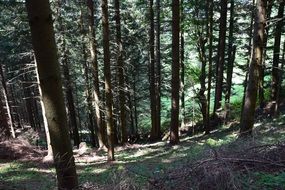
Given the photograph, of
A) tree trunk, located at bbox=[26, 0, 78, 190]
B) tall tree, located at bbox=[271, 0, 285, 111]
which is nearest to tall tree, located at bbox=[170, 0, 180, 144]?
tall tree, located at bbox=[271, 0, 285, 111]

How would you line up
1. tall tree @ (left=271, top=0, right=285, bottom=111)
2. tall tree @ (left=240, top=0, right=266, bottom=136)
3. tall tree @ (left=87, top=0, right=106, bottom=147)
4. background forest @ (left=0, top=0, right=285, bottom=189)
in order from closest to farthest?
background forest @ (left=0, top=0, right=285, bottom=189), tall tree @ (left=240, top=0, right=266, bottom=136), tall tree @ (left=87, top=0, right=106, bottom=147), tall tree @ (left=271, top=0, right=285, bottom=111)

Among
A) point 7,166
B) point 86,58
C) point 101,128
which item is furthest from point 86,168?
point 86,58

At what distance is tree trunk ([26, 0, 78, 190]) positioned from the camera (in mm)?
2986

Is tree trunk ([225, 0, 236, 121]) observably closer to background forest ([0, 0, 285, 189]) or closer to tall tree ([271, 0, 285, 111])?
background forest ([0, 0, 285, 189])

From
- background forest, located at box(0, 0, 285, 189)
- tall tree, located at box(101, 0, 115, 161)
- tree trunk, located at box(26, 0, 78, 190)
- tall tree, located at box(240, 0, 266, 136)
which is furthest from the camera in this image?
tall tree, located at box(101, 0, 115, 161)

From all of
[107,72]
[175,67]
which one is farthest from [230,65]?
[107,72]

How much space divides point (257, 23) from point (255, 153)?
501cm

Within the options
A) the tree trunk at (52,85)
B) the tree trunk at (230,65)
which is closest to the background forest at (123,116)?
the tree trunk at (52,85)

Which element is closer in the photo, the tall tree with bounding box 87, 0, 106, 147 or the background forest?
the background forest

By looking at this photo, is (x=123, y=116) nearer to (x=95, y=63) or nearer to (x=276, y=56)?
(x=95, y=63)

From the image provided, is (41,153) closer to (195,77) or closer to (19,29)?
(19,29)

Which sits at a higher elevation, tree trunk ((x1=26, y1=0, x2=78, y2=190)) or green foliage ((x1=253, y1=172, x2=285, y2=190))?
tree trunk ((x1=26, y1=0, x2=78, y2=190))

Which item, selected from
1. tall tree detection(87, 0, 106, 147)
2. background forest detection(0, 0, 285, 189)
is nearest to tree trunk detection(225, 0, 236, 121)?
background forest detection(0, 0, 285, 189)

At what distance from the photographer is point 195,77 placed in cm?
2770
